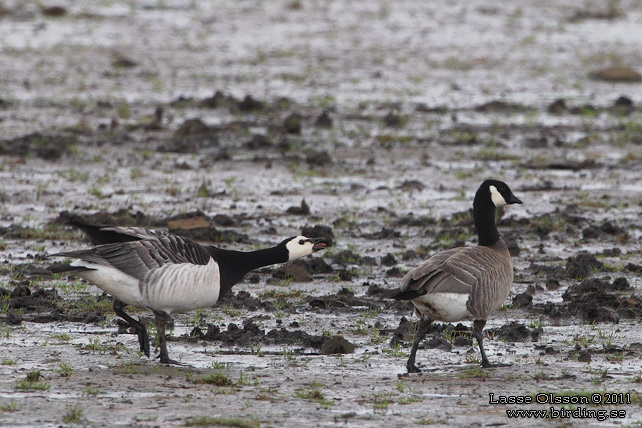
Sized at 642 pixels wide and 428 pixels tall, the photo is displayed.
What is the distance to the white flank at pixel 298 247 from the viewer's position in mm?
9125

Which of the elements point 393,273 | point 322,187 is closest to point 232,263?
point 393,273

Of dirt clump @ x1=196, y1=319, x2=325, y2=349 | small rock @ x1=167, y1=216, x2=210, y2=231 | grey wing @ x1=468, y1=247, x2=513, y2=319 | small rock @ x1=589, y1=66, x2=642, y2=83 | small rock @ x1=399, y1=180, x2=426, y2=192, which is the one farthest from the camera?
small rock @ x1=589, y1=66, x2=642, y2=83

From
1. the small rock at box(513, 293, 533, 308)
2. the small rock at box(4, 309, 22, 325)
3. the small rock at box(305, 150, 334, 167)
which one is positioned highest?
the small rock at box(305, 150, 334, 167)

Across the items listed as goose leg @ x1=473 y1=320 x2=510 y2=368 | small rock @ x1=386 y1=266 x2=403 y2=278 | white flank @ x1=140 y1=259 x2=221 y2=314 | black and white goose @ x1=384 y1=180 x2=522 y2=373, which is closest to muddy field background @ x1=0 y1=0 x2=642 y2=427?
goose leg @ x1=473 y1=320 x2=510 y2=368

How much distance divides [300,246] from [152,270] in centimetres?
159

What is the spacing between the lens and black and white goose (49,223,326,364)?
316 inches

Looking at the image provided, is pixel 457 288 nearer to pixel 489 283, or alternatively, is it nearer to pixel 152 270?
pixel 489 283

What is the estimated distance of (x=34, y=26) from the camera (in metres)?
28.5

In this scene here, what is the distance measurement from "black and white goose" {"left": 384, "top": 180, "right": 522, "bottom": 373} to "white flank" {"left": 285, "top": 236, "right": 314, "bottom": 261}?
Result: 1.32 meters

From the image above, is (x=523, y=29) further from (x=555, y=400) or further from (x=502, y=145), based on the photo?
(x=555, y=400)

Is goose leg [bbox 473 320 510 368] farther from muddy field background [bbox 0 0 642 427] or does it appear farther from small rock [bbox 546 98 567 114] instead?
small rock [bbox 546 98 567 114]

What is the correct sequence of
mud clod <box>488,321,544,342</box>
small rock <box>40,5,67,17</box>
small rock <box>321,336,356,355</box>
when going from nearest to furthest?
small rock <box>321,336,356,355</box>
mud clod <box>488,321,544,342</box>
small rock <box>40,5,67,17</box>

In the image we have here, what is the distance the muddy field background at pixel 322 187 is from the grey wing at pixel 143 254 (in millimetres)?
758

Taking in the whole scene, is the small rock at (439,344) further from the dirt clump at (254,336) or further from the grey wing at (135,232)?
the grey wing at (135,232)
